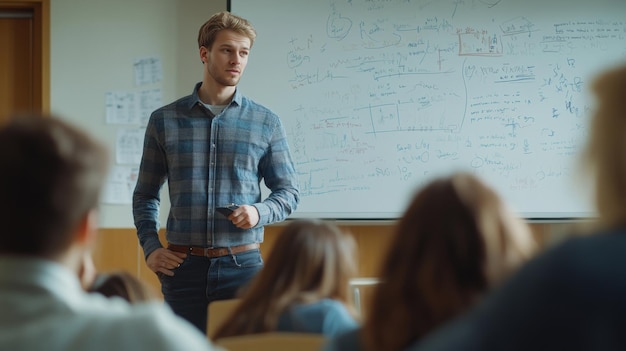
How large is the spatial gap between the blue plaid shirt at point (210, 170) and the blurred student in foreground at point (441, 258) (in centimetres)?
157

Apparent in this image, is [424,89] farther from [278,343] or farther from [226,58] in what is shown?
[278,343]

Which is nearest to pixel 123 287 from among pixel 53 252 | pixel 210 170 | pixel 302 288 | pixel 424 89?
pixel 302 288

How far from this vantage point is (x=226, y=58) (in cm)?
306

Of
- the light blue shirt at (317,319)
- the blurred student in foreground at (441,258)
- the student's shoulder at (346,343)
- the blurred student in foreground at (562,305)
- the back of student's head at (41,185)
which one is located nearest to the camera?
the blurred student in foreground at (562,305)

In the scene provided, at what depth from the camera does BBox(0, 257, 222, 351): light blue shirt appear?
100cm

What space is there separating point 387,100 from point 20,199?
3595 millimetres

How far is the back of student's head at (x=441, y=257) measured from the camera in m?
1.33

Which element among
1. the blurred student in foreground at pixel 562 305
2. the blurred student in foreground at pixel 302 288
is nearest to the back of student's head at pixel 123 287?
the blurred student in foreground at pixel 302 288

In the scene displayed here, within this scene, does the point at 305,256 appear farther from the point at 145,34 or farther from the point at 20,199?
the point at 145,34

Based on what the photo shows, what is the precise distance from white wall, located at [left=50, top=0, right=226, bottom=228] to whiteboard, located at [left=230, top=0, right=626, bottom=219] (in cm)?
39

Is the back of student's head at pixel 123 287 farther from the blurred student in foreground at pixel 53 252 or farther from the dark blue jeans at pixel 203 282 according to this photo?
the dark blue jeans at pixel 203 282

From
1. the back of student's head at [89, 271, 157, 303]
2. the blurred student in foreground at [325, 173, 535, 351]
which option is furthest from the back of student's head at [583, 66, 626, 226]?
the back of student's head at [89, 271, 157, 303]

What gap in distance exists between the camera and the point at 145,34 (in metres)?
4.51

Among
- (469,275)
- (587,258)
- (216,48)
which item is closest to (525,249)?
(469,275)
